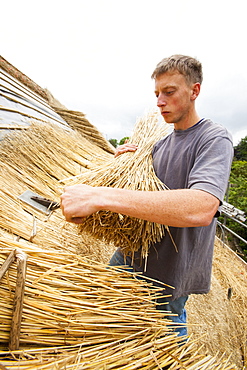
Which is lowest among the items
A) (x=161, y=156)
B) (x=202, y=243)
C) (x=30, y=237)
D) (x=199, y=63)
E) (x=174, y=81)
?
(x=30, y=237)

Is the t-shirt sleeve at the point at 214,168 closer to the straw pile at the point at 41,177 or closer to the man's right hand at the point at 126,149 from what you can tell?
the man's right hand at the point at 126,149

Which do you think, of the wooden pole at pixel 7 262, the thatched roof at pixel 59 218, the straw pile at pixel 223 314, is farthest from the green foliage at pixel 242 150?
the wooden pole at pixel 7 262

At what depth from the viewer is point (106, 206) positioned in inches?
30.6

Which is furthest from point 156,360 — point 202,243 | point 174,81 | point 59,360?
point 174,81

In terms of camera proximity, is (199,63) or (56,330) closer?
(56,330)

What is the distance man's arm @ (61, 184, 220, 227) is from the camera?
2.45 feet

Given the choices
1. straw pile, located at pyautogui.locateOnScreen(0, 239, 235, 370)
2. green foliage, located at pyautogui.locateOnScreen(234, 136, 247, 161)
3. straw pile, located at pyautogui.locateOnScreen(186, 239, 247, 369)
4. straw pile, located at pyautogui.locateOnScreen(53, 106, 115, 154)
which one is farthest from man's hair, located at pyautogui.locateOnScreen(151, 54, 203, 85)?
green foliage, located at pyautogui.locateOnScreen(234, 136, 247, 161)

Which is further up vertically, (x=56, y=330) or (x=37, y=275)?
(x=37, y=275)

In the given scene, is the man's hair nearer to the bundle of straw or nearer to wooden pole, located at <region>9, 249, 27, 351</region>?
the bundle of straw

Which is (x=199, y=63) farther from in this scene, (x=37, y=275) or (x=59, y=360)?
(x=59, y=360)

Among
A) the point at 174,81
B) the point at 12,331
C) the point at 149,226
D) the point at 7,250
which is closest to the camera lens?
the point at 12,331

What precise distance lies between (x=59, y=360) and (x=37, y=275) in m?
0.26

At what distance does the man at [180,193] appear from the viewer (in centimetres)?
76

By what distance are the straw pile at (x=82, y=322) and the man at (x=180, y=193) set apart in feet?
0.64
